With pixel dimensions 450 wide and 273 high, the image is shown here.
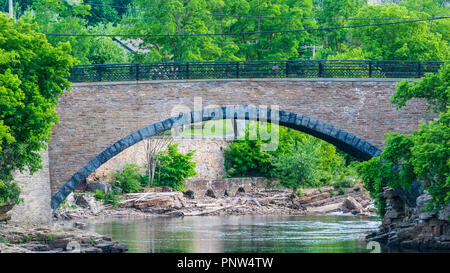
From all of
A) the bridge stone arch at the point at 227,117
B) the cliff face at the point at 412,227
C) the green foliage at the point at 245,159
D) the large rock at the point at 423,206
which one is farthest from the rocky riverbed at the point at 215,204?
the large rock at the point at 423,206

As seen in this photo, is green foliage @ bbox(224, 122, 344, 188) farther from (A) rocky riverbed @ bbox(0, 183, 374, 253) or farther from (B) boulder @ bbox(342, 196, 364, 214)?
(B) boulder @ bbox(342, 196, 364, 214)

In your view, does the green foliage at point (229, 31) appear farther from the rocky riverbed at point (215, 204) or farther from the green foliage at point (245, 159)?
the rocky riverbed at point (215, 204)

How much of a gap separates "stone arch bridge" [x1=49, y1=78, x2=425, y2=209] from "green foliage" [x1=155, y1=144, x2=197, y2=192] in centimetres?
1459

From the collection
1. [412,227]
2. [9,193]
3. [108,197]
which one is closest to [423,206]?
[412,227]

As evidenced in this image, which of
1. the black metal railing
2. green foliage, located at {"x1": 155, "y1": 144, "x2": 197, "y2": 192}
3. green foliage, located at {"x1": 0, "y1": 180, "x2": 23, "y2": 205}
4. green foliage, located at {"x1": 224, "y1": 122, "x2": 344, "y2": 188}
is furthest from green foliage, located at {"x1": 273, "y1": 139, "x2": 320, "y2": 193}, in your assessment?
green foliage, located at {"x1": 0, "y1": 180, "x2": 23, "y2": 205}

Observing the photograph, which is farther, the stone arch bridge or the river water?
the stone arch bridge

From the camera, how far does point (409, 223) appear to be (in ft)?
93.3

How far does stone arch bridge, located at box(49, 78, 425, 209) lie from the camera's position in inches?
1183

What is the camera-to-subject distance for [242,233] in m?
31.7

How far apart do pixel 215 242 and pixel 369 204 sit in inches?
709

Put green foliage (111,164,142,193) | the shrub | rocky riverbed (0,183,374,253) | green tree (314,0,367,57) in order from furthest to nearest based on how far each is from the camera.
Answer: green tree (314,0,367,57), green foliage (111,164,142,193), the shrub, rocky riverbed (0,183,374,253)

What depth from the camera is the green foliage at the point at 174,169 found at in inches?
1770

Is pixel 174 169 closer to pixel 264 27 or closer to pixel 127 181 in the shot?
pixel 127 181

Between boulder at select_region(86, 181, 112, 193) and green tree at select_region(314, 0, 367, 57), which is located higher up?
green tree at select_region(314, 0, 367, 57)
